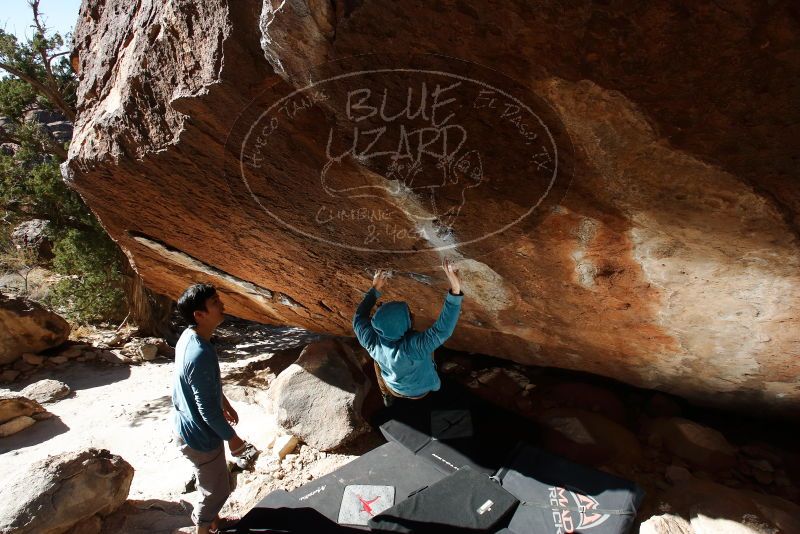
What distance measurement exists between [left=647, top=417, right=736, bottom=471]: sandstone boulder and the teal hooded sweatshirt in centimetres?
160

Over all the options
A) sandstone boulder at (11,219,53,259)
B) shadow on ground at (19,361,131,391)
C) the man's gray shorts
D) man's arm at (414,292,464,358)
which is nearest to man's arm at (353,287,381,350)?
man's arm at (414,292,464,358)

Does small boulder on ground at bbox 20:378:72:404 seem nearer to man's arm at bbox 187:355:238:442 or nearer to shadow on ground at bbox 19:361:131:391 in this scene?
shadow on ground at bbox 19:361:131:391

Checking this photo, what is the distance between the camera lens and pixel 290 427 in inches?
126

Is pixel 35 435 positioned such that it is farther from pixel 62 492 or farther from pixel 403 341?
pixel 403 341

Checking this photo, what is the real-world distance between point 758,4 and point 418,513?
2.49 m

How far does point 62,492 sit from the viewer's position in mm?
2350

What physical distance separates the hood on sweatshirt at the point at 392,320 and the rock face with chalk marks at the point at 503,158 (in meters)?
0.43

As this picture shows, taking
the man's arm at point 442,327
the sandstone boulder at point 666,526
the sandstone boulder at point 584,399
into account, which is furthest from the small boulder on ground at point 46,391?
the sandstone boulder at point 666,526

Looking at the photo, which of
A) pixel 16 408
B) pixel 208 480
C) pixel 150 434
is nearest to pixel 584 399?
pixel 208 480

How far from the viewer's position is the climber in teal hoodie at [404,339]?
190 centimetres

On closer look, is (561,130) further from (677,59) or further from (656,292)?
(656,292)

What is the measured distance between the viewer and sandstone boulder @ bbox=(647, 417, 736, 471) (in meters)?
2.56

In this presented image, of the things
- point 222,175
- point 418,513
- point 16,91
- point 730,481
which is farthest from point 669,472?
point 16,91

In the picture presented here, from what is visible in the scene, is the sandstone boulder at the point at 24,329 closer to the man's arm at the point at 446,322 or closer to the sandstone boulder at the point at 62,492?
the sandstone boulder at the point at 62,492
